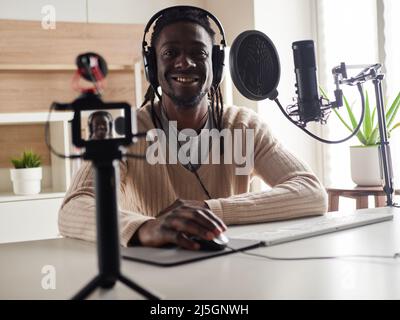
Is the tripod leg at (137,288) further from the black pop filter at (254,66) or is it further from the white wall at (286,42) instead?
the white wall at (286,42)

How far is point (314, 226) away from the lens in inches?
51.6

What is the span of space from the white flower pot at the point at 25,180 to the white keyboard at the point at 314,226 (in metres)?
1.93

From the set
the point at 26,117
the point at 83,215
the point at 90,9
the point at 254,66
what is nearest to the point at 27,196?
the point at 26,117

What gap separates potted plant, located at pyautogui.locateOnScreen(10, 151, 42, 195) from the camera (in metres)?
3.07

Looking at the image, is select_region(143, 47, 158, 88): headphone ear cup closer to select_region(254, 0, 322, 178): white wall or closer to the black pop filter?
the black pop filter

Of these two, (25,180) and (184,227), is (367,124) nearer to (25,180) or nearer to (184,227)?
(25,180)

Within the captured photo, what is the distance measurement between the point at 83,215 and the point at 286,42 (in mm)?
2618

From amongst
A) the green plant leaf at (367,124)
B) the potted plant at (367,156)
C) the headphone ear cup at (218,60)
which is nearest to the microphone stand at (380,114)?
the headphone ear cup at (218,60)

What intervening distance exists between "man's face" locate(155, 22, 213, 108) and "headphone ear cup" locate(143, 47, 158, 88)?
0.05 feet

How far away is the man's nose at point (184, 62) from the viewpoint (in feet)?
5.49

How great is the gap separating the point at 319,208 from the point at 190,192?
371 millimetres

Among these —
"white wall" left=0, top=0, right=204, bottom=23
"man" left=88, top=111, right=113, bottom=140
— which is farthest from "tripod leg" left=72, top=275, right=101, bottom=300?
"white wall" left=0, top=0, right=204, bottom=23
